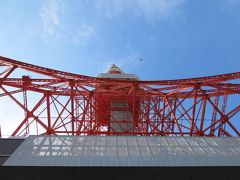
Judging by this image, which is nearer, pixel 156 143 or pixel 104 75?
pixel 156 143

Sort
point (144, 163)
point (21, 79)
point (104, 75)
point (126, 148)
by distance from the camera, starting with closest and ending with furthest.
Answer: point (144, 163) → point (126, 148) → point (21, 79) → point (104, 75)

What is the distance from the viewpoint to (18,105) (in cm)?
2259

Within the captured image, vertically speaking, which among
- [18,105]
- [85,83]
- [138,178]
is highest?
[85,83]

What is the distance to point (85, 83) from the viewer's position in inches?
993

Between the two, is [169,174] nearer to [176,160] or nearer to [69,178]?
[176,160]

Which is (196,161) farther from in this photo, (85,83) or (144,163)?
(85,83)

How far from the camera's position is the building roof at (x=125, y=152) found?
12055 millimetres

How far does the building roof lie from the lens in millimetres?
12055

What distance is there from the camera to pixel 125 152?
43.9ft

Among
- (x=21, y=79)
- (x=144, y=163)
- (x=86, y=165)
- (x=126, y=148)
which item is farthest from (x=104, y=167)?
(x=21, y=79)

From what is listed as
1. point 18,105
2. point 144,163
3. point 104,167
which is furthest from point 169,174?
point 18,105

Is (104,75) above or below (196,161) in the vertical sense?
above

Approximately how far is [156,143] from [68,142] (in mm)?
4263

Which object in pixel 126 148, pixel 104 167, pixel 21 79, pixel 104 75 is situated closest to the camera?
pixel 104 167
